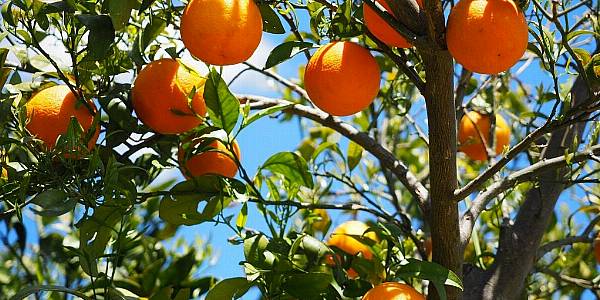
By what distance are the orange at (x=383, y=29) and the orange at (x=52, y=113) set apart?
360mm

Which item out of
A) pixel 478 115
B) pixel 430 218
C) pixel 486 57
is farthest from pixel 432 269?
pixel 478 115

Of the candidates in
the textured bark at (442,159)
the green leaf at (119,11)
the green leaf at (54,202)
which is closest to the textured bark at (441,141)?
the textured bark at (442,159)

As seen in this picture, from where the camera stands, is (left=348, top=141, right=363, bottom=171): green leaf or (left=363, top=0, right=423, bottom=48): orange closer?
(left=363, top=0, right=423, bottom=48): orange

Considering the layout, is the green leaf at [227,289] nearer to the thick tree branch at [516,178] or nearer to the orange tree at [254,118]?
the orange tree at [254,118]

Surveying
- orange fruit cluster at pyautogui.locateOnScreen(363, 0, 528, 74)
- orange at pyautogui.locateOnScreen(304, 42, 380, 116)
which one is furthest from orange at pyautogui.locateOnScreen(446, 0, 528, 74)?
orange at pyautogui.locateOnScreen(304, 42, 380, 116)

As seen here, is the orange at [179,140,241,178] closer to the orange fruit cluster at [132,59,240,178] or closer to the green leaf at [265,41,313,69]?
the orange fruit cluster at [132,59,240,178]

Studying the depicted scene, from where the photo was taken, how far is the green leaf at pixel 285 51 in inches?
37.4

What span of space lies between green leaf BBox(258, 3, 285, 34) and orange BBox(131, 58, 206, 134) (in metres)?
0.12

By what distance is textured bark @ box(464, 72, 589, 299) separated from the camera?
1.22 metres

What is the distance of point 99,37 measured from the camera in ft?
3.02

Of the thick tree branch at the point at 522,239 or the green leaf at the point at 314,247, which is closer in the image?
the green leaf at the point at 314,247

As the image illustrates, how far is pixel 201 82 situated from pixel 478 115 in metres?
0.77

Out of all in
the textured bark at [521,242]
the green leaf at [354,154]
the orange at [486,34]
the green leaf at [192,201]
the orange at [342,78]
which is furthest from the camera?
the green leaf at [354,154]

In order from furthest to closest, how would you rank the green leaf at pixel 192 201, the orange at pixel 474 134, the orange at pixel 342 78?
1. the orange at pixel 474 134
2. the green leaf at pixel 192 201
3. the orange at pixel 342 78
